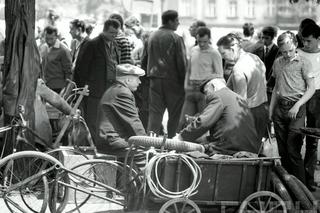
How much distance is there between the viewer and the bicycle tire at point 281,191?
8.26m

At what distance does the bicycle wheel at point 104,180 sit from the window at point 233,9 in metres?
31.9

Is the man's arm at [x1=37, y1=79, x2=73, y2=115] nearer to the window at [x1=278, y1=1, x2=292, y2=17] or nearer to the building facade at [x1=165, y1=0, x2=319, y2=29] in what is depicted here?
the building facade at [x1=165, y1=0, x2=319, y2=29]

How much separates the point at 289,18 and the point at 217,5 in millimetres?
8312

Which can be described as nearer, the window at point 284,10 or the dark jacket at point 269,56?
the dark jacket at point 269,56

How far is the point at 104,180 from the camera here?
8.68 metres

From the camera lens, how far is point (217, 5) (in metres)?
41.6

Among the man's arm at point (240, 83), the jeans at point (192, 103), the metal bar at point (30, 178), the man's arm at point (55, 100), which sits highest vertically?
the man's arm at point (240, 83)

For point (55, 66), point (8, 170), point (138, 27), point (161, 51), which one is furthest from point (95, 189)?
point (138, 27)

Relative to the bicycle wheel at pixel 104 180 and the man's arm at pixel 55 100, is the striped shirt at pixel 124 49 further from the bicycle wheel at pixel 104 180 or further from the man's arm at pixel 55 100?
the bicycle wheel at pixel 104 180

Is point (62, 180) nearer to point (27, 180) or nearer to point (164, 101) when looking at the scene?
point (27, 180)

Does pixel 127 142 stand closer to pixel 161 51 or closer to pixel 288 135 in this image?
pixel 288 135

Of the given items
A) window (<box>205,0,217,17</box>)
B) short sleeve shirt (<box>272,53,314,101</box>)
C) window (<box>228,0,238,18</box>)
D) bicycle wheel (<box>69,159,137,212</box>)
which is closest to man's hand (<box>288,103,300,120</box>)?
short sleeve shirt (<box>272,53,314,101</box>)

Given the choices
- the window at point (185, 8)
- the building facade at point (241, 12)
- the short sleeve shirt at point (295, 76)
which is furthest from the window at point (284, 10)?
the short sleeve shirt at point (295, 76)

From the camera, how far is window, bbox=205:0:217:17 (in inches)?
1622
